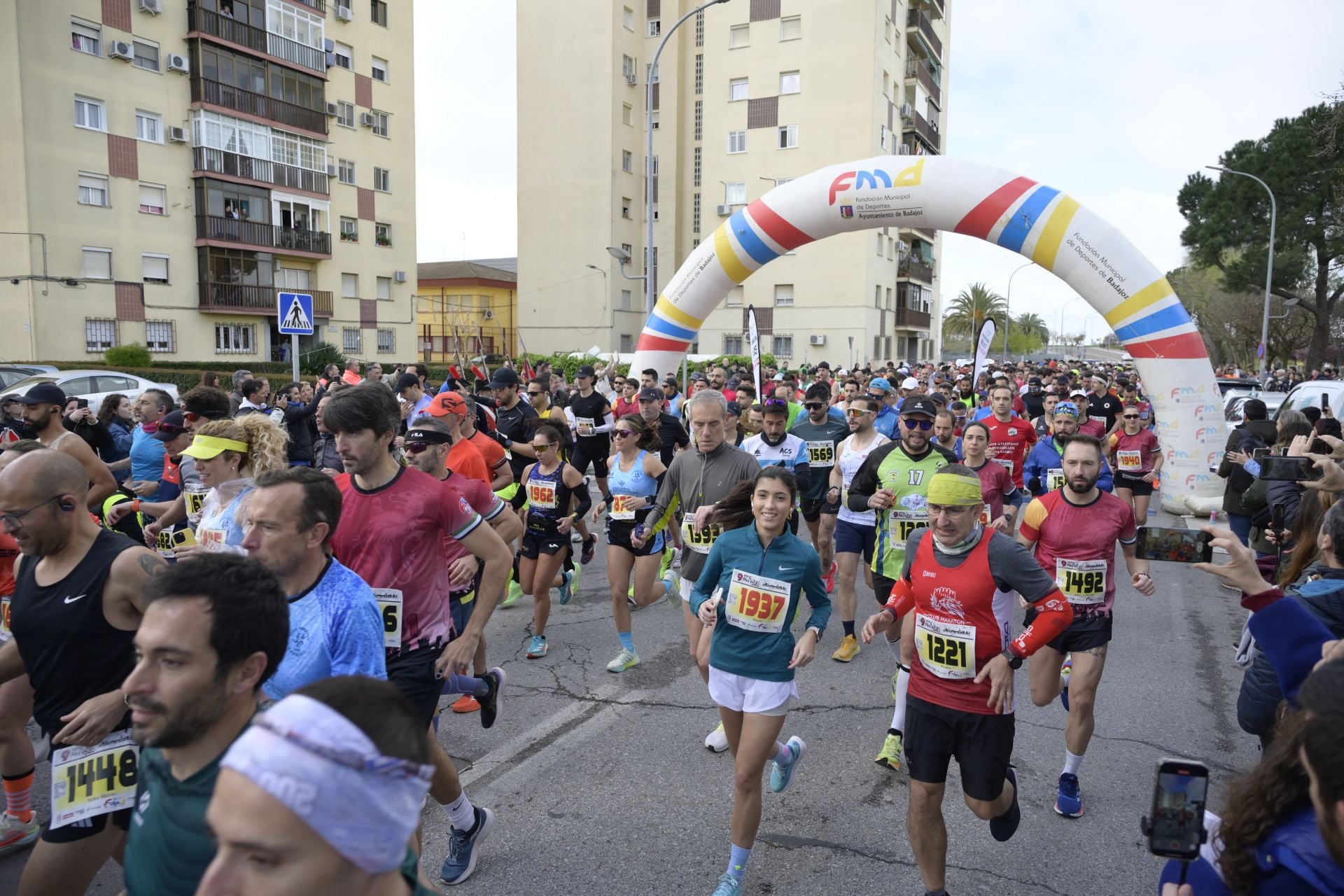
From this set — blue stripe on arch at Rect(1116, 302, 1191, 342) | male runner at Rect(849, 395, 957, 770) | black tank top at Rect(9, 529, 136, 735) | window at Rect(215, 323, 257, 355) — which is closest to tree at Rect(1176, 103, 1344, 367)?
blue stripe on arch at Rect(1116, 302, 1191, 342)

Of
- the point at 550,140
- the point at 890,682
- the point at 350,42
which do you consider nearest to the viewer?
the point at 890,682

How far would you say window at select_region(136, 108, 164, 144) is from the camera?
29859 mm

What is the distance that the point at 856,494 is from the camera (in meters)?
6.32

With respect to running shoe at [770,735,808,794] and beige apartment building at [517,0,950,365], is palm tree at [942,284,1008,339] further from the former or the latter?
running shoe at [770,735,808,794]

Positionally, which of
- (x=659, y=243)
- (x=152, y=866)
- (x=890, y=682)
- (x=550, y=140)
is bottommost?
(x=890, y=682)

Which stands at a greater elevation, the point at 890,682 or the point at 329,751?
the point at 329,751

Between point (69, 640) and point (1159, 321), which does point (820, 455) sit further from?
point (1159, 321)

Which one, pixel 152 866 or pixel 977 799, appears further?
pixel 977 799

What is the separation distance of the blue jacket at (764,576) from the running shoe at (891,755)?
1.28 metres

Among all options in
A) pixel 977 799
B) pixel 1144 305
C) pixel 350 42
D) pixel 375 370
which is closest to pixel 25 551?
pixel 977 799

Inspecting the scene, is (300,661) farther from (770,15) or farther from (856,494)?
(770,15)

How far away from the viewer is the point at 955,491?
3.64m

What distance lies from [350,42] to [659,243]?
59.1ft

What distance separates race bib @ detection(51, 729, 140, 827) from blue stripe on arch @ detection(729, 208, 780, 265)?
13.2 metres
